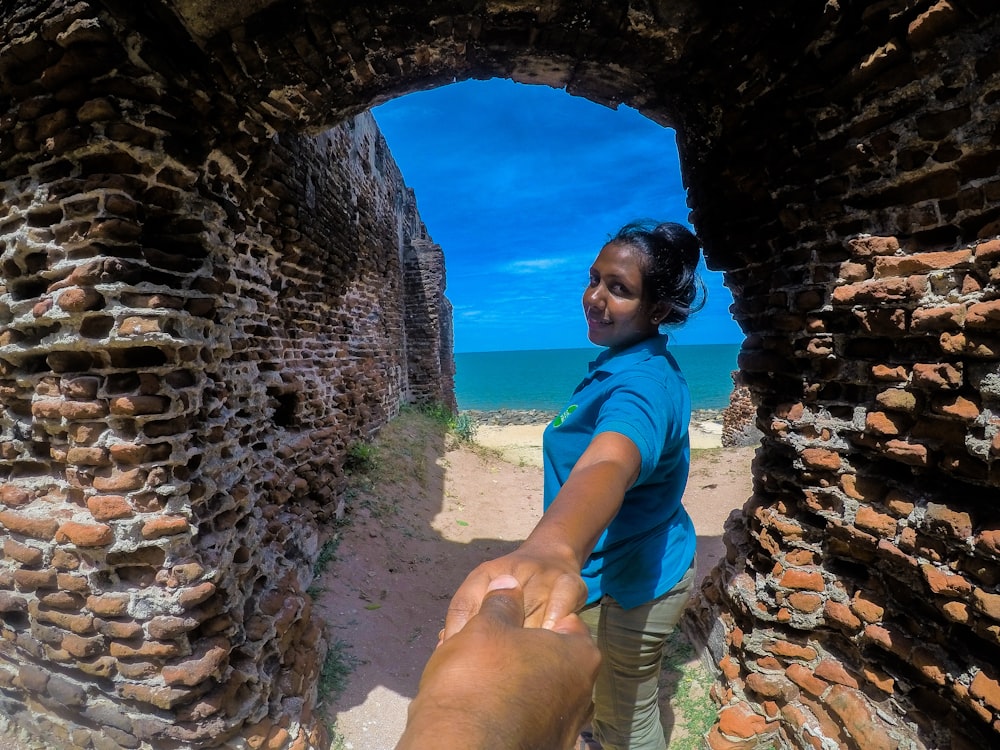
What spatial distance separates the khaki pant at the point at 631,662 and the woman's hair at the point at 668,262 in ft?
3.86

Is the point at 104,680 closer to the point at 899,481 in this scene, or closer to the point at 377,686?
the point at 377,686

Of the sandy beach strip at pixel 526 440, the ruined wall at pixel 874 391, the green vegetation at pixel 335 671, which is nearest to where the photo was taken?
the ruined wall at pixel 874 391

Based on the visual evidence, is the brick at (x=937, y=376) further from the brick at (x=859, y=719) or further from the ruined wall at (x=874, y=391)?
the brick at (x=859, y=719)

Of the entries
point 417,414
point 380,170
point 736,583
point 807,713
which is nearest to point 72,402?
point 736,583

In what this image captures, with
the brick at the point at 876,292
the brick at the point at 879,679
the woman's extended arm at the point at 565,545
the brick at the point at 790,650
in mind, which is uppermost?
the brick at the point at 876,292

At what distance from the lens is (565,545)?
1105 mm

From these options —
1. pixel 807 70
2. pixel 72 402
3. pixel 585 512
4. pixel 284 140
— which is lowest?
pixel 585 512

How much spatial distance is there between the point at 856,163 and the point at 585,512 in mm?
2035

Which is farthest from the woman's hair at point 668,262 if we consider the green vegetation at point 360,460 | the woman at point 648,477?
the green vegetation at point 360,460

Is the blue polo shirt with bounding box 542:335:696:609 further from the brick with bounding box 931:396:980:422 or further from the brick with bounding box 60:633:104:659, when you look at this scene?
the brick with bounding box 60:633:104:659

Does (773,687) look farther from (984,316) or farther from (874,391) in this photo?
(984,316)

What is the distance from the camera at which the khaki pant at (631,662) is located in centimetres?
202

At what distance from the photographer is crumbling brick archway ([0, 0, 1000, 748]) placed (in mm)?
1843

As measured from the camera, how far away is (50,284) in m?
2.17
